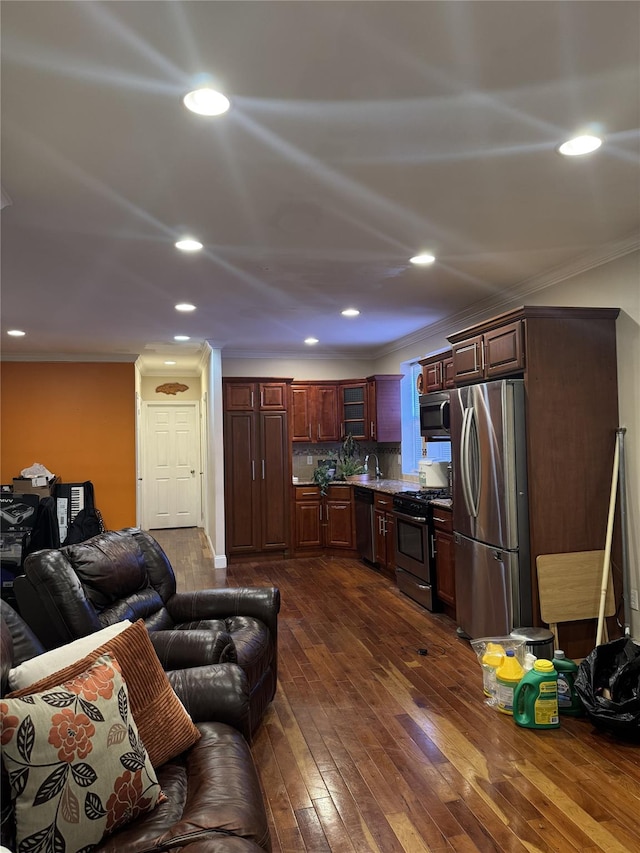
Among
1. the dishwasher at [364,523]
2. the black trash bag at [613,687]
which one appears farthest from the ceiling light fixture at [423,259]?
the dishwasher at [364,523]

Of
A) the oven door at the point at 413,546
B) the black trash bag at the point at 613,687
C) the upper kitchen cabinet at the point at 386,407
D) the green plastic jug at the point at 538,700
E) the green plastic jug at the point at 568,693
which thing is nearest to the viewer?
the black trash bag at the point at 613,687

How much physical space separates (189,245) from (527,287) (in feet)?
8.57

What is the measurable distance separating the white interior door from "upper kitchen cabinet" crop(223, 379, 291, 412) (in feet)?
10.8

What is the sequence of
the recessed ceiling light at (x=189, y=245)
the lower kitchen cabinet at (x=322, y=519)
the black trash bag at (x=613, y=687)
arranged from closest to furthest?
the black trash bag at (x=613, y=687) < the recessed ceiling light at (x=189, y=245) < the lower kitchen cabinet at (x=322, y=519)

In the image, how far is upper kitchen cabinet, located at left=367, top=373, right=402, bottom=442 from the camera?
23.5 ft

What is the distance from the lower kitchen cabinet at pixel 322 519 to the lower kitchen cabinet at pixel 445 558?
2.31 m

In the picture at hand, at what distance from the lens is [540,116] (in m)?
2.16

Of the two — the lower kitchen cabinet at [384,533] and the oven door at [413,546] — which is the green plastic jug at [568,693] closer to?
the oven door at [413,546]

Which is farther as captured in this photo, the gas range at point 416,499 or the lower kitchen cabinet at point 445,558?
the gas range at point 416,499

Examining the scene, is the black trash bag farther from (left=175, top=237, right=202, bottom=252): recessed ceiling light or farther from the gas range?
(left=175, top=237, right=202, bottom=252): recessed ceiling light

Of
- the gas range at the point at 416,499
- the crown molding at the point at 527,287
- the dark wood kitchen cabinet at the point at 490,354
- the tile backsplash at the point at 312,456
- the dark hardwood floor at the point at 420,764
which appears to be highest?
the crown molding at the point at 527,287

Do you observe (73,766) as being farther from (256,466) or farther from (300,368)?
(300,368)

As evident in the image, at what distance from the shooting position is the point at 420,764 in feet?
8.46

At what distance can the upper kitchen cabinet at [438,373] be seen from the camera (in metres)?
5.09
